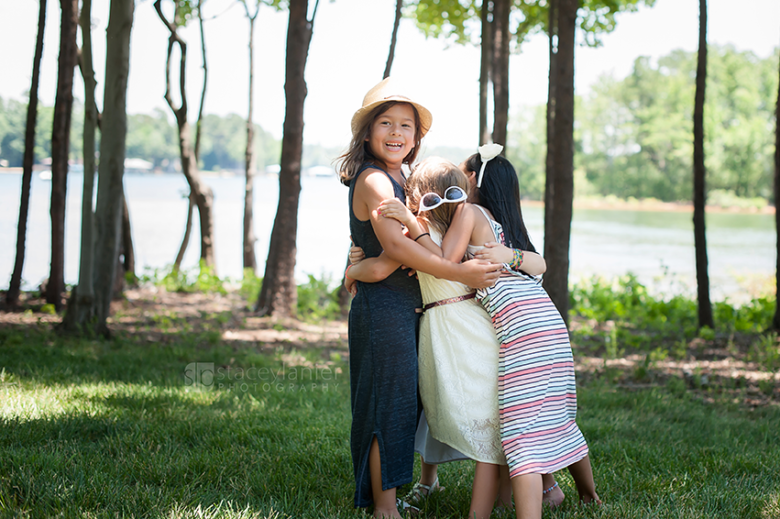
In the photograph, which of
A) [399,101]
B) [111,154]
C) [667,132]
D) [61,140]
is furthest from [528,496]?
[667,132]

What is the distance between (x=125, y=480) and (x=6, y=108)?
72.9 ft

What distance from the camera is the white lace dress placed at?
252 cm

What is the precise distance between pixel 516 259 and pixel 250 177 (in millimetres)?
10457

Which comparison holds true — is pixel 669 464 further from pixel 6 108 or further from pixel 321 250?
pixel 6 108

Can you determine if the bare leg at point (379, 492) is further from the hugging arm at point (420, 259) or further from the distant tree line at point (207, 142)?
the distant tree line at point (207, 142)

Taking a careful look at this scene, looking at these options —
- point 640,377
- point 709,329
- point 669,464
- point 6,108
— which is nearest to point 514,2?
point 709,329

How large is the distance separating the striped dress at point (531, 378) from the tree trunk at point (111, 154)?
15.4 feet

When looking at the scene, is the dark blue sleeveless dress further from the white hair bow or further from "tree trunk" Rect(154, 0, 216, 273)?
"tree trunk" Rect(154, 0, 216, 273)

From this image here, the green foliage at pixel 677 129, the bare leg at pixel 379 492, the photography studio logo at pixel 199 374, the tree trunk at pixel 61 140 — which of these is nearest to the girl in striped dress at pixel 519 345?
the bare leg at pixel 379 492

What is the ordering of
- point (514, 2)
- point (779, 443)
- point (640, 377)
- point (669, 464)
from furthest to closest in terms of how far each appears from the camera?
point (514, 2)
point (640, 377)
point (779, 443)
point (669, 464)

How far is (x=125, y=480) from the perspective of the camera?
9.13 feet

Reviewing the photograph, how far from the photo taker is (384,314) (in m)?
2.59

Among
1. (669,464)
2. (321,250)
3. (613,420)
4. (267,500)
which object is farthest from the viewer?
(321,250)

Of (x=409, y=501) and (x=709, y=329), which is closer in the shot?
(x=409, y=501)
